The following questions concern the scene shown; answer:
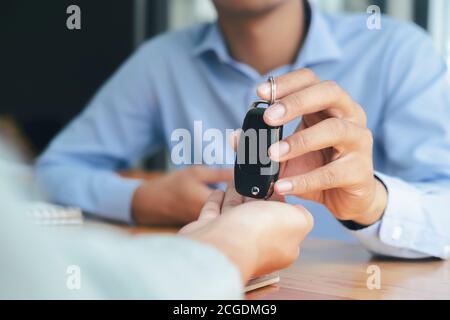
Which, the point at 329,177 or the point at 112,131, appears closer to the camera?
the point at 329,177

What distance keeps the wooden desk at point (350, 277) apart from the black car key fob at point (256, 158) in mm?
99

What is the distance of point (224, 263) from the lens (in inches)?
16.7

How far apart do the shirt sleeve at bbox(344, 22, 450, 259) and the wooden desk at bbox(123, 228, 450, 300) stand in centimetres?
3

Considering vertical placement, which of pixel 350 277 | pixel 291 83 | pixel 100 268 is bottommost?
pixel 350 277

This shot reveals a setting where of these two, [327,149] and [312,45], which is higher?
[312,45]

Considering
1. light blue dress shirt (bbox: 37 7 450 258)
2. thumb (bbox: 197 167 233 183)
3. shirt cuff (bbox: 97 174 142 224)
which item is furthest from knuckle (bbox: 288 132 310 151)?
shirt cuff (bbox: 97 174 142 224)

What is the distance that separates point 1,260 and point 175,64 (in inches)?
37.7

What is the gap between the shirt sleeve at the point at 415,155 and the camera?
31.8 inches

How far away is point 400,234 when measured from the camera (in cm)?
81

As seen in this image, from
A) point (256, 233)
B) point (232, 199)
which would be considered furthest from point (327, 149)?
point (256, 233)

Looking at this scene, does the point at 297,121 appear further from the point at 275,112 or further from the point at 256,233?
the point at 256,233

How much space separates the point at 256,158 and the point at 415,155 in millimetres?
435

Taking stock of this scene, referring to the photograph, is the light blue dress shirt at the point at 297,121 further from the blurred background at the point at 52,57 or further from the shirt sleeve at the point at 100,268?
the blurred background at the point at 52,57

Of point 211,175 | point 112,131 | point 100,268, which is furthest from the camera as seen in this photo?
point 112,131
